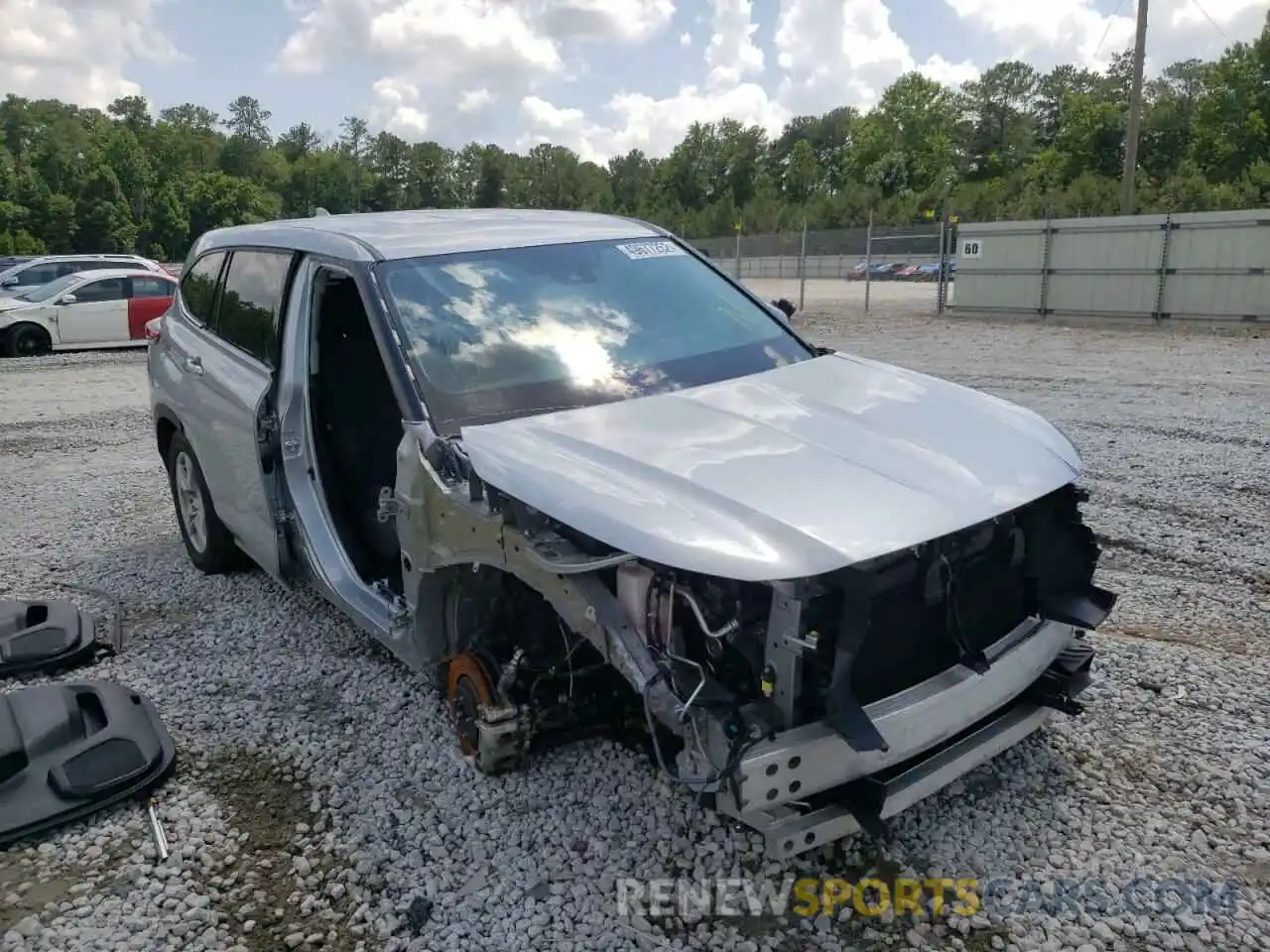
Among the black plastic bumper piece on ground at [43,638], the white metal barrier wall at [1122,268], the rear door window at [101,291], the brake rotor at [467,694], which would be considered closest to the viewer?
the brake rotor at [467,694]

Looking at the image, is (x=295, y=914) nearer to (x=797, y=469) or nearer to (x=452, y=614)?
A: (x=452, y=614)

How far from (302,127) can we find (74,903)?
13222 cm

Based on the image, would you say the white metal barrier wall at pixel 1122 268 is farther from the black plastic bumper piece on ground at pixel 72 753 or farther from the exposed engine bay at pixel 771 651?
the black plastic bumper piece on ground at pixel 72 753

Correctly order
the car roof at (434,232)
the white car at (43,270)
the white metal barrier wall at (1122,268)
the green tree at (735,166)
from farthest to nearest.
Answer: the green tree at (735,166) < the white car at (43,270) < the white metal barrier wall at (1122,268) < the car roof at (434,232)

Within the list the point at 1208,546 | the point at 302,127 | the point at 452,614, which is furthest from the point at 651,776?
the point at 302,127

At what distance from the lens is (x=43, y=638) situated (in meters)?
4.63

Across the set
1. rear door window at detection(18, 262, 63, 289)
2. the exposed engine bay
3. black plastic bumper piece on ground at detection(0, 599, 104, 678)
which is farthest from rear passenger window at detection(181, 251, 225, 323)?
rear door window at detection(18, 262, 63, 289)

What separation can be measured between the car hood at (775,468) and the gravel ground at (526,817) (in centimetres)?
110

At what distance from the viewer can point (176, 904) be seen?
2951mm

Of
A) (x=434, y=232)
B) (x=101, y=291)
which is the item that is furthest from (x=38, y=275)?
(x=434, y=232)

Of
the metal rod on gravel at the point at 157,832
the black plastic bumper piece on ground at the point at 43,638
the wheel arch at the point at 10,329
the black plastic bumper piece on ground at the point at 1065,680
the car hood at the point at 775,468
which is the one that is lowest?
the metal rod on gravel at the point at 157,832

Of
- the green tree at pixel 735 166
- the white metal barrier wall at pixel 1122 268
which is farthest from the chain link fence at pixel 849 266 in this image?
the green tree at pixel 735 166

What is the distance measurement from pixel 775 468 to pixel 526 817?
1.43m

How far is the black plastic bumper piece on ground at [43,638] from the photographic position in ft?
14.7
